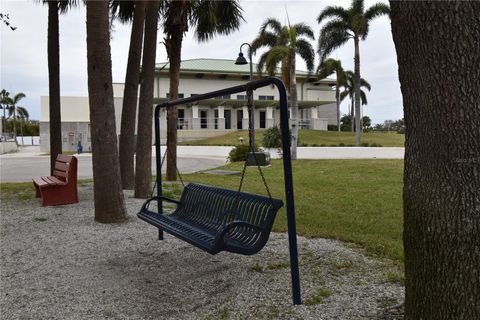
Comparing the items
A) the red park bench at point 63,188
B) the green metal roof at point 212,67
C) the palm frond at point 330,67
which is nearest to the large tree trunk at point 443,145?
the red park bench at point 63,188

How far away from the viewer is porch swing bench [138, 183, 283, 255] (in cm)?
366

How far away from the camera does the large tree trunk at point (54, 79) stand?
1044 cm

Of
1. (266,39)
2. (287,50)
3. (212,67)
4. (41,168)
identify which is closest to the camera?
(41,168)

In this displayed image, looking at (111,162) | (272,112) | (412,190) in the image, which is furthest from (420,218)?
(272,112)

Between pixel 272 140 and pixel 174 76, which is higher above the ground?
pixel 174 76

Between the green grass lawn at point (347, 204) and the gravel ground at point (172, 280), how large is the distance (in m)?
0.41

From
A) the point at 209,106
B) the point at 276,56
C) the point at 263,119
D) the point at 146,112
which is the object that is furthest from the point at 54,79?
the point at 263,119

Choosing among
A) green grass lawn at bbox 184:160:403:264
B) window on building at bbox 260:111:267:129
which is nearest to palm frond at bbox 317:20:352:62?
window on building at bbox 260:111:267:129

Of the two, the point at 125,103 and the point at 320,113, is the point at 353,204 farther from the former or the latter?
the point at 320,113

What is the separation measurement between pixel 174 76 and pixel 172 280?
9.52 meters

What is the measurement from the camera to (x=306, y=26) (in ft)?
99.9

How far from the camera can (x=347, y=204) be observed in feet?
27.9

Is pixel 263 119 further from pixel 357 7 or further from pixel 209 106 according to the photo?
pixel 357 7

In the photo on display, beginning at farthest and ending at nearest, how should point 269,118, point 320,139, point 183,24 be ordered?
1. point 269,118
2. point 320,139
3. point 183,24
